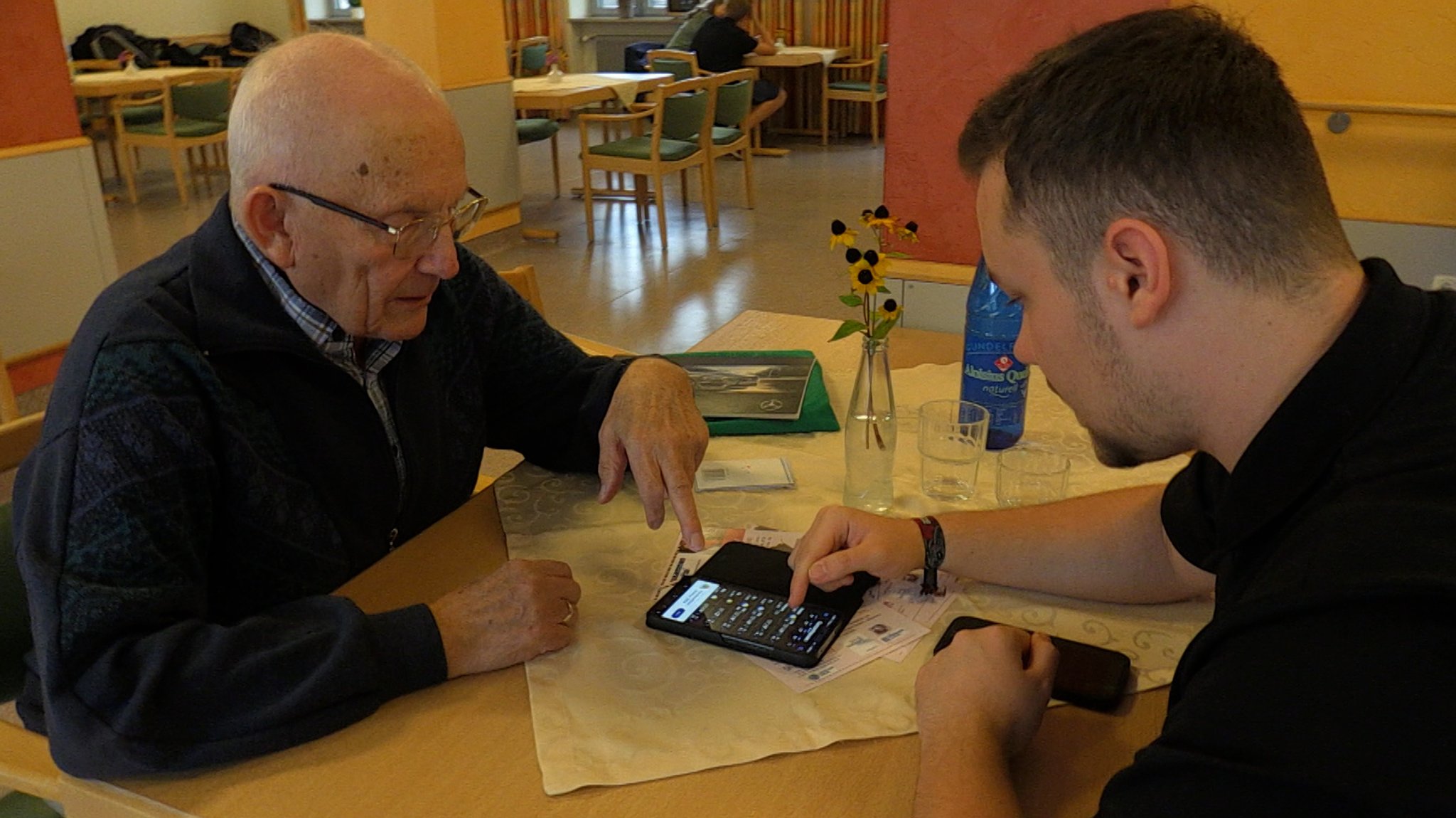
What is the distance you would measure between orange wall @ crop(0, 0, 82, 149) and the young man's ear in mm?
4202

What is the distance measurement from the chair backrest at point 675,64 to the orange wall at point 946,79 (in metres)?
5.53

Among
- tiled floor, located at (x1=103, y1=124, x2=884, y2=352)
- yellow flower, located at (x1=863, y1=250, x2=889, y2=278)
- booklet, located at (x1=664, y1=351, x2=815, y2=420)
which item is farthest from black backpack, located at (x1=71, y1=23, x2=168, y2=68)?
yellow flower, located at (x1=863, y1=250, x2=889, y2=278)

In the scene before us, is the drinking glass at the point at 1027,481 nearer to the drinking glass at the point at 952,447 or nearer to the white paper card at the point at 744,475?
the drinking glass at the point at 952,447

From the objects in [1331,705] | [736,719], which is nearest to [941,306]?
[736,719]

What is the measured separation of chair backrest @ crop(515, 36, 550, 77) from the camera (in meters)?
9.19

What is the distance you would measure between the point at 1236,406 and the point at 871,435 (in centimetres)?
61

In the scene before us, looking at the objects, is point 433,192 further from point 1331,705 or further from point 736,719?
point 1331,705

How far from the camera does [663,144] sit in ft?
20.0

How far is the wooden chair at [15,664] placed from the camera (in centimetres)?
110

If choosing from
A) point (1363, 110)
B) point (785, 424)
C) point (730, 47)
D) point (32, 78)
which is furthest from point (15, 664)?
point (730, 47)

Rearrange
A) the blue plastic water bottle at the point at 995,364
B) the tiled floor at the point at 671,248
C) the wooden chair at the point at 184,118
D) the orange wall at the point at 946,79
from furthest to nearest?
the wooden chair at the point at 184,118, the tiled floor at the point at 671,248, the orange wall at the point at 946,79, the blue plastic water bottle at the point at 995,364

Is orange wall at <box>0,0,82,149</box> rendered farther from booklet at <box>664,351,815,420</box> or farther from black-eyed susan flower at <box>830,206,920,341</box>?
black-eyed susan flower at <box>830,206,920,341</box>

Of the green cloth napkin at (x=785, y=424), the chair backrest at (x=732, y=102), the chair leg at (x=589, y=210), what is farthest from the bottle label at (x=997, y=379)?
the chair backrest at (x=732, y=102)

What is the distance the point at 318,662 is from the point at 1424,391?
91 cm
